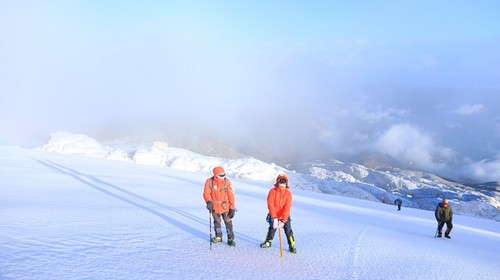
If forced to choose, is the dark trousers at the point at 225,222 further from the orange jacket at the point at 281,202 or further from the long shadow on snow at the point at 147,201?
the orange jacket at the point at 281,202

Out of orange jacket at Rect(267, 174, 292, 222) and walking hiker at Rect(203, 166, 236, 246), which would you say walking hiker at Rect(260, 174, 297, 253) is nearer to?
orange jacket at Rect(267, 174, 292, 222)

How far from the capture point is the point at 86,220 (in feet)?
33.7

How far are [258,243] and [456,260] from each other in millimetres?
5941

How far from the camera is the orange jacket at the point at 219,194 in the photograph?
8.52m

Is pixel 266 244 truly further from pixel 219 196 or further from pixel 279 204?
pixel 219 196

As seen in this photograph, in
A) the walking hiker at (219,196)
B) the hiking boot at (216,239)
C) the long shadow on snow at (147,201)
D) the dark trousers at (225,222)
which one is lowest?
the long shadow on snow at (147,201)

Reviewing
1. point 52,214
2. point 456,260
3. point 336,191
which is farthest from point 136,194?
point 336,191

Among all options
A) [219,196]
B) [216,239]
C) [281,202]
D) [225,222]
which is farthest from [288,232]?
[219,196]

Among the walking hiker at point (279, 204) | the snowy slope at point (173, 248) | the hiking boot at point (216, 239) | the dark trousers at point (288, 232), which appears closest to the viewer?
the snowy slope at point (173, 248)

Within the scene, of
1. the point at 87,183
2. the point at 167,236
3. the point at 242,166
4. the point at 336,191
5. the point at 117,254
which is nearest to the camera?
the point at 117,254

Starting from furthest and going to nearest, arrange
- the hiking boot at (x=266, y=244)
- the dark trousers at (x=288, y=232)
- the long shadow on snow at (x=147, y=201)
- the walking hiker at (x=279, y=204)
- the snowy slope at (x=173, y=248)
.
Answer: the long shadow on snow at (x=147, y=201), the hiking boot at (x=266, y=244), the dark trousers at (x=288, y=232), the walking hiker at (x=279, y=204), the snowy slope at (x=173, y=248)

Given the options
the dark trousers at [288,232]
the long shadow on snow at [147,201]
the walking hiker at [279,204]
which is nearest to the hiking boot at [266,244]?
the dark trousers at [288,232]

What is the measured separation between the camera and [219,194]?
28.1ft

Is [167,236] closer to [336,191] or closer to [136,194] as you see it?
[136,194]
